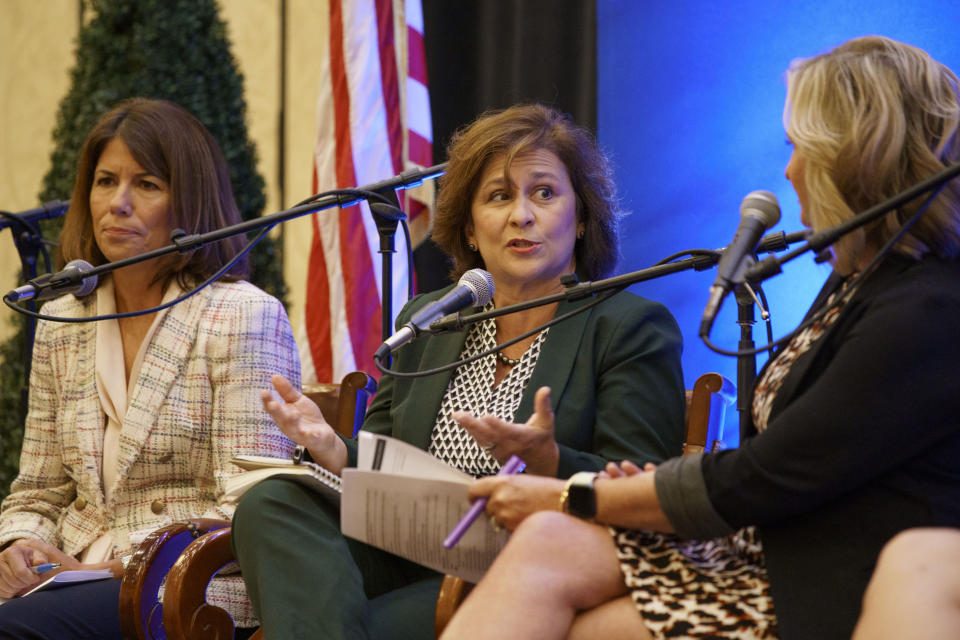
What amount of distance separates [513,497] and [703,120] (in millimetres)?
2323

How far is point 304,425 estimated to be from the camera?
2.13m

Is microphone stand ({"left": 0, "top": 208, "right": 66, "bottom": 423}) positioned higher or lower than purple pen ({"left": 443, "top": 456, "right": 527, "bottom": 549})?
higher

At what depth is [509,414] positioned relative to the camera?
2.32 metres

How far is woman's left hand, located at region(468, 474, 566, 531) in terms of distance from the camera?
1.70 metres

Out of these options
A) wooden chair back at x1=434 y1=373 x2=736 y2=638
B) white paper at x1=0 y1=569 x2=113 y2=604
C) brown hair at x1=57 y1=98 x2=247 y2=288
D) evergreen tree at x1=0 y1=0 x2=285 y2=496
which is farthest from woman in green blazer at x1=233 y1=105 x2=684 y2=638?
evergreen tree at x1=0 y1=0 x2=285 y2=496

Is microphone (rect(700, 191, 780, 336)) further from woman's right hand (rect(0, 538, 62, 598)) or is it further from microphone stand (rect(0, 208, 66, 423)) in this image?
microphone stand (rect(0, 208, 66, 423))

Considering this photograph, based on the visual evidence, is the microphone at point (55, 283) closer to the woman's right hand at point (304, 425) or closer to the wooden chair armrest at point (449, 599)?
the woman's right hand at point (304, 425)

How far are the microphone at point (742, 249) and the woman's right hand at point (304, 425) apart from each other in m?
0.87

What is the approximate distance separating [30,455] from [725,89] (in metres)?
2.40

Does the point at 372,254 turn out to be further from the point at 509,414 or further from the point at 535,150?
the point at 509,414

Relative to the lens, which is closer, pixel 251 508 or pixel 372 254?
pixel 251 508

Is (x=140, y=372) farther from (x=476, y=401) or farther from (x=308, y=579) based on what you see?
(x=308, y=579)

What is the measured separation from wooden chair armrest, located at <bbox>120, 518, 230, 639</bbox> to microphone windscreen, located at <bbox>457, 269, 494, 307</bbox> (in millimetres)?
740

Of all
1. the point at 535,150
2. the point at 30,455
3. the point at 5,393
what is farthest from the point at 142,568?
the point at 5,393
